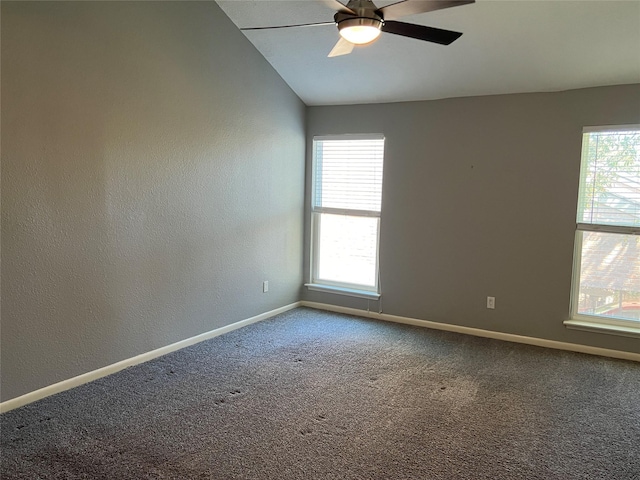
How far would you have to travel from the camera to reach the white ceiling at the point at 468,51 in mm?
3305

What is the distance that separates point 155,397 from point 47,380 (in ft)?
2.22

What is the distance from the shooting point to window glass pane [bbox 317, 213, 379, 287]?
511 cm

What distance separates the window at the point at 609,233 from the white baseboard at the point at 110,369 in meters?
2.98

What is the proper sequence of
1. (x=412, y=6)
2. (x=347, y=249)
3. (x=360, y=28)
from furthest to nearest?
(x=347, y=249)
(x=360, y=28)
(x=412, y=6)

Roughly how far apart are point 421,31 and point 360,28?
0.38 metres

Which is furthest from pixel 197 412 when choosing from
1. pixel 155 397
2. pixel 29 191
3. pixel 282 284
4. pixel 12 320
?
pixel 282 284

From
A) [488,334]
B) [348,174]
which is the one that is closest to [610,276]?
[488,334]

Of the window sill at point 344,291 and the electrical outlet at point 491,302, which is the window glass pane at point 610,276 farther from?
the window sill at point 344,291

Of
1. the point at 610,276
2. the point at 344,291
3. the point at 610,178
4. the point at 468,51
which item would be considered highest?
the point at 468,51

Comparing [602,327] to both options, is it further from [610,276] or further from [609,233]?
[609,233]

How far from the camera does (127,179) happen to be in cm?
342

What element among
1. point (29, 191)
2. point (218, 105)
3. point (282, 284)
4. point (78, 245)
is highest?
point (218, 105)

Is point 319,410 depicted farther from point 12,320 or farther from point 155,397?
point 12,320

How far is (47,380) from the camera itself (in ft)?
10.00
